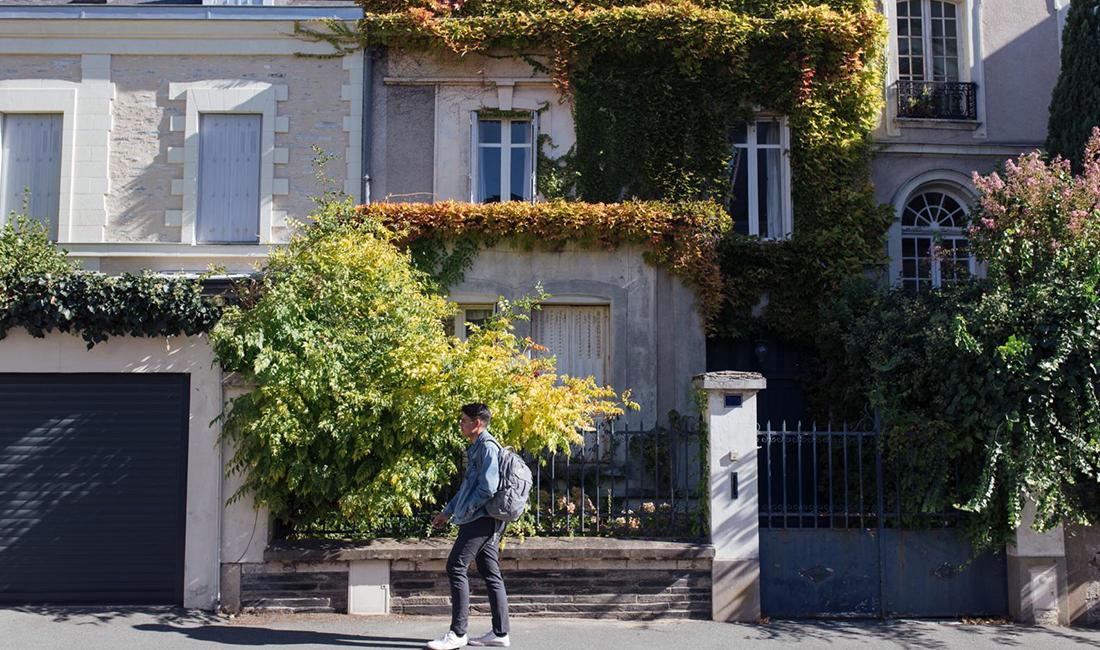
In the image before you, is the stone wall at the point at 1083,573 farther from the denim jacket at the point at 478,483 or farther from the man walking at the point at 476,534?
the denim jacket at the point at 478,483

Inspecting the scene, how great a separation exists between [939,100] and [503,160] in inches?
245

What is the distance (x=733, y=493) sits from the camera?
8.10 meters

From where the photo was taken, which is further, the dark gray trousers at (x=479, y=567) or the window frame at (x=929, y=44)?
the window frame at (x=929, y=44)

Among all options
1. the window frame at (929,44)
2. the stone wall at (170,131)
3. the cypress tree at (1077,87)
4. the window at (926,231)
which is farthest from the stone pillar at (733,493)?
the window frame at (929,44)

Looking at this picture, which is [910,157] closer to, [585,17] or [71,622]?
[585,17]

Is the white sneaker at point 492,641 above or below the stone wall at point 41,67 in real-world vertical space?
below

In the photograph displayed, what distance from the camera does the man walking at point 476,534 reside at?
6.85 metres

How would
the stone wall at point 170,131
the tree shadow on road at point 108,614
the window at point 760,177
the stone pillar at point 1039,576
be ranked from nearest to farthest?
the tree shadow on road at point 108,614 → the stone pillar at point 1039,576 → the stone wall at point 170,131 → the window at point 760,177

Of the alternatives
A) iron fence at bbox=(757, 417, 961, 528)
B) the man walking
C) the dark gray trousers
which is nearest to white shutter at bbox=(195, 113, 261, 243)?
the man walking

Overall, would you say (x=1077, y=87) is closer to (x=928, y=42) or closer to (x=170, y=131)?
(x=928, y=42)

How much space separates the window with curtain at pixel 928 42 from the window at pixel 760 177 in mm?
2259

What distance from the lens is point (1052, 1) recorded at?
13.4 m

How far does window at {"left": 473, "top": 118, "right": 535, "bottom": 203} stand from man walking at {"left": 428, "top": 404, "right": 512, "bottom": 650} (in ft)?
19.2

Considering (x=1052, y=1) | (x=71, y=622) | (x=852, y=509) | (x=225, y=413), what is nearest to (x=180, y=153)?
(x=225, y=413)
